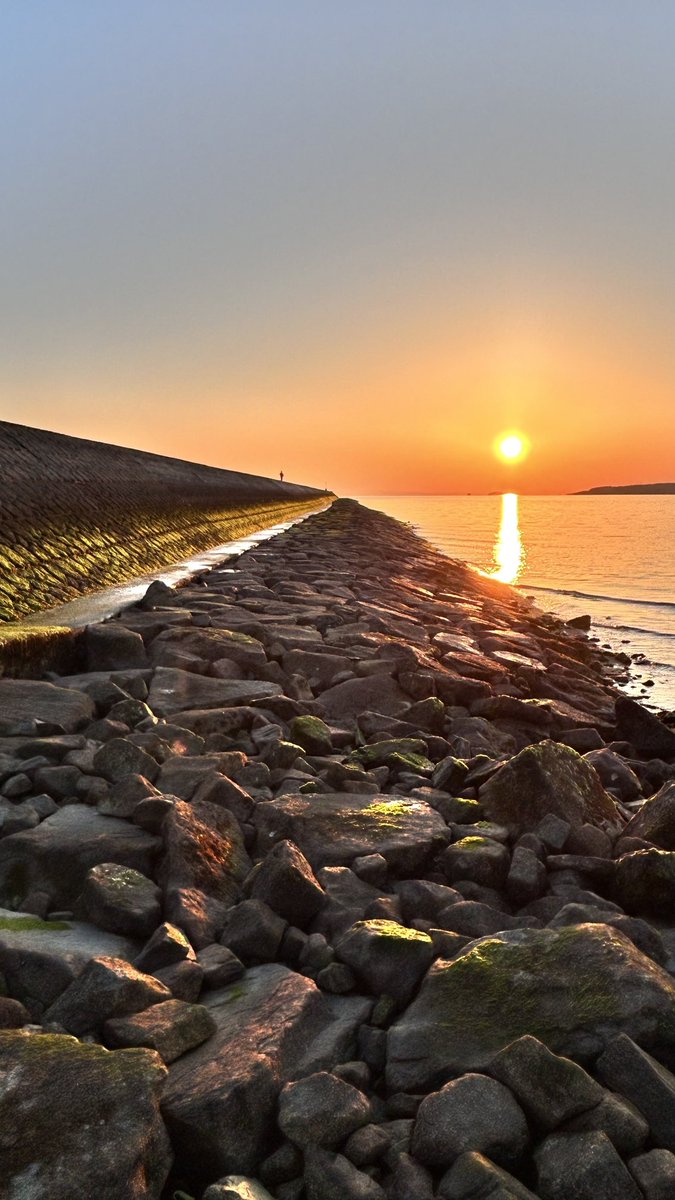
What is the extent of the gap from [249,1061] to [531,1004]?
2.54 feet

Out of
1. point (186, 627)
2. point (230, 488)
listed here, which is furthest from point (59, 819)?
point (230, 488)

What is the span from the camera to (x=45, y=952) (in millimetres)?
2312

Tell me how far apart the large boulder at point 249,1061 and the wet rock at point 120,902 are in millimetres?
372

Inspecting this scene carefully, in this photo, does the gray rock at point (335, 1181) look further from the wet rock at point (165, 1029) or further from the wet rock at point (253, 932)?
the wet rock at point (253, 932)

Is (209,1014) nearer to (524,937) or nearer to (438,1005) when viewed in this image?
(438,1005)

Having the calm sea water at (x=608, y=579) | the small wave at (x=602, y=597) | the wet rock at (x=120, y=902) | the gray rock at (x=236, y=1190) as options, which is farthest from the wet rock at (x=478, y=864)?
the small wave at (x=602, y=597)

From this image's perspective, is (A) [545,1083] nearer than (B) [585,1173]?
No

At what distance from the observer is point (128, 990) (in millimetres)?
2137

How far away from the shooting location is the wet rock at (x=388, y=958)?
240 centimetres

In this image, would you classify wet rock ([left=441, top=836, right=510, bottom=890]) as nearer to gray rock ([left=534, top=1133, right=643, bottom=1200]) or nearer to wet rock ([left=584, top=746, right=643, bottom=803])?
gray rock ([left=534, top=1133, right=643, bottom=1200])

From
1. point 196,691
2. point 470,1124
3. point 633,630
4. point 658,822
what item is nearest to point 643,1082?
point 470,1124

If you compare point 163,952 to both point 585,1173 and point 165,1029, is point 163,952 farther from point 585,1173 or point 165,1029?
point 585,1173

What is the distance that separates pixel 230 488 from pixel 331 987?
106ft

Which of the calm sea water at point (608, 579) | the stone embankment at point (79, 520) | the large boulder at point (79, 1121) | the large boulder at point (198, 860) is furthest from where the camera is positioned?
the calm sea water at point (608, 579)
